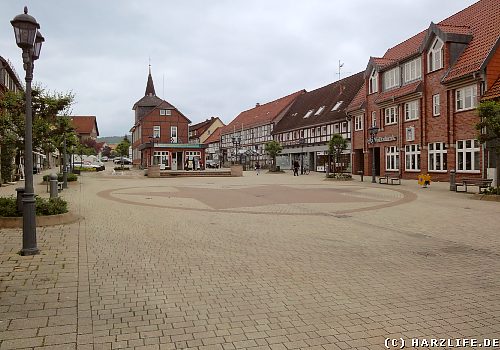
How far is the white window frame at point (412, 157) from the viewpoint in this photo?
A: 33.3m

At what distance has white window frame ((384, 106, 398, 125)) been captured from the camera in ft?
119

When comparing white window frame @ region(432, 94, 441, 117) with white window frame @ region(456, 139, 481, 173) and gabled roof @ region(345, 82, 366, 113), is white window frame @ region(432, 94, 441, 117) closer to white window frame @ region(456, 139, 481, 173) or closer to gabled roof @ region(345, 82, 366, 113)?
white window frame @ region(456, 139, 481, 173)

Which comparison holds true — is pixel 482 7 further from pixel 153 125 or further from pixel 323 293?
pixel 153 125

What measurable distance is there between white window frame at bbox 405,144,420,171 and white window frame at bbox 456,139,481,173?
4.80 m

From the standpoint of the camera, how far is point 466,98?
27562mm

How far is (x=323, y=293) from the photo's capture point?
5762mm

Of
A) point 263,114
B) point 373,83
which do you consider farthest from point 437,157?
point 263,114

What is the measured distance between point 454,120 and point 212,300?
2747cm

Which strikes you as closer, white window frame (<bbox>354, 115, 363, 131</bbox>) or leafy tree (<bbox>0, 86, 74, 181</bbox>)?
leafy tree (<bbox>0, 86, 74, 181</bbox>)

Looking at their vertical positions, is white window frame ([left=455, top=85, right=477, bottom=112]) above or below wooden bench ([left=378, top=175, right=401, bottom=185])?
above

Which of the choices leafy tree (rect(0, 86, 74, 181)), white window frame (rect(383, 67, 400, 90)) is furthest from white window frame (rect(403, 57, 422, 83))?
leafy tree (rect(0, 86, 74, 181))

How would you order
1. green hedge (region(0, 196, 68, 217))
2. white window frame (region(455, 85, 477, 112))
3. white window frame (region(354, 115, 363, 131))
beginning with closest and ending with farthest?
green hedge (region(0, 196, 68, 217)) < white window frame (region(455, 85, 477, 112)) < white window frame (region(354, 115, 363, 131))

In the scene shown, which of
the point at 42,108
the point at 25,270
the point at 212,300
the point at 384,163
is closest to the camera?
the point at 212,300

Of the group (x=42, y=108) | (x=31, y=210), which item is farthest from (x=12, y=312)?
(x=42, y=108)
